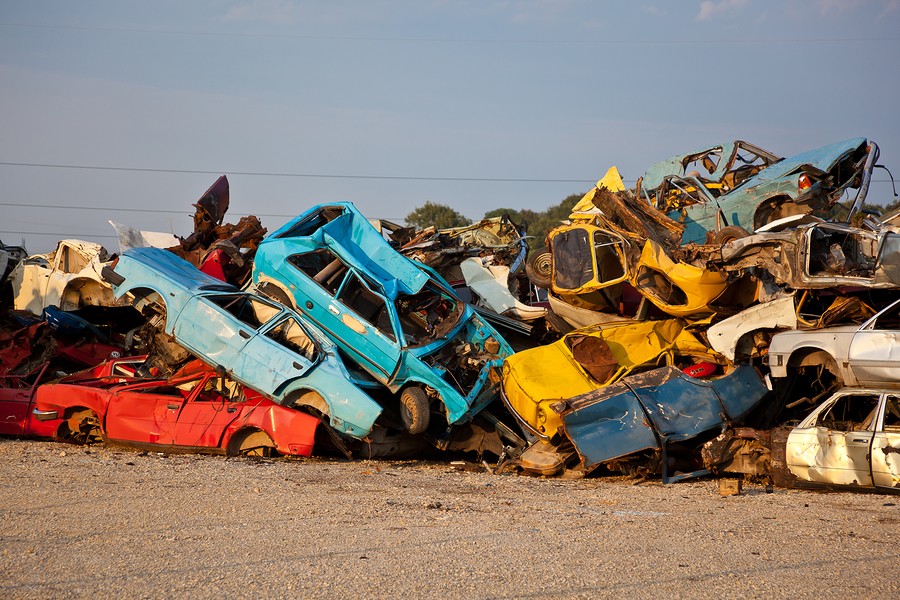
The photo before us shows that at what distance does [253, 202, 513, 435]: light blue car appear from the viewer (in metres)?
10.2

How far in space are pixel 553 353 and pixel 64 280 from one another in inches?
367

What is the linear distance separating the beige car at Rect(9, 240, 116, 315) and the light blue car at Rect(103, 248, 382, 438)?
11.5ft

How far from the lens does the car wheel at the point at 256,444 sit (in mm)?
10102

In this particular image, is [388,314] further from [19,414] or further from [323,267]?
[19,414]

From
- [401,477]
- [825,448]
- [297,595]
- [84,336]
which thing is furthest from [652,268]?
[84,336]

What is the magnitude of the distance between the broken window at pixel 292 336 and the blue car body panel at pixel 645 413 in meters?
3.48

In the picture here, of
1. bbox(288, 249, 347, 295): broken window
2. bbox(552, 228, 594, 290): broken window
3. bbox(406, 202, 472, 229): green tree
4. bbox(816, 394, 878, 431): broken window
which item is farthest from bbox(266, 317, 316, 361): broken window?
bbox(406, 202, 472, 229): green tree

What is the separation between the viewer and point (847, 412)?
9250 mm

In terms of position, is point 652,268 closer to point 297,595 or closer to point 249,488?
point 249,488

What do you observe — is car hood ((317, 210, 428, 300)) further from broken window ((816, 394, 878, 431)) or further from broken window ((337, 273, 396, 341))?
broken window ((816, 394, 878, 431))

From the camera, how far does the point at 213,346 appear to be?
34.3 feet

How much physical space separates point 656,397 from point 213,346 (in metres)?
5.34

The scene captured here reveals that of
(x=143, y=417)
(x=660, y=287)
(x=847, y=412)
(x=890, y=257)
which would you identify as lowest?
(x=143, y=417)

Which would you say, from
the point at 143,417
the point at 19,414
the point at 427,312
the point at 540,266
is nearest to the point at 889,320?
the point at 540,266
